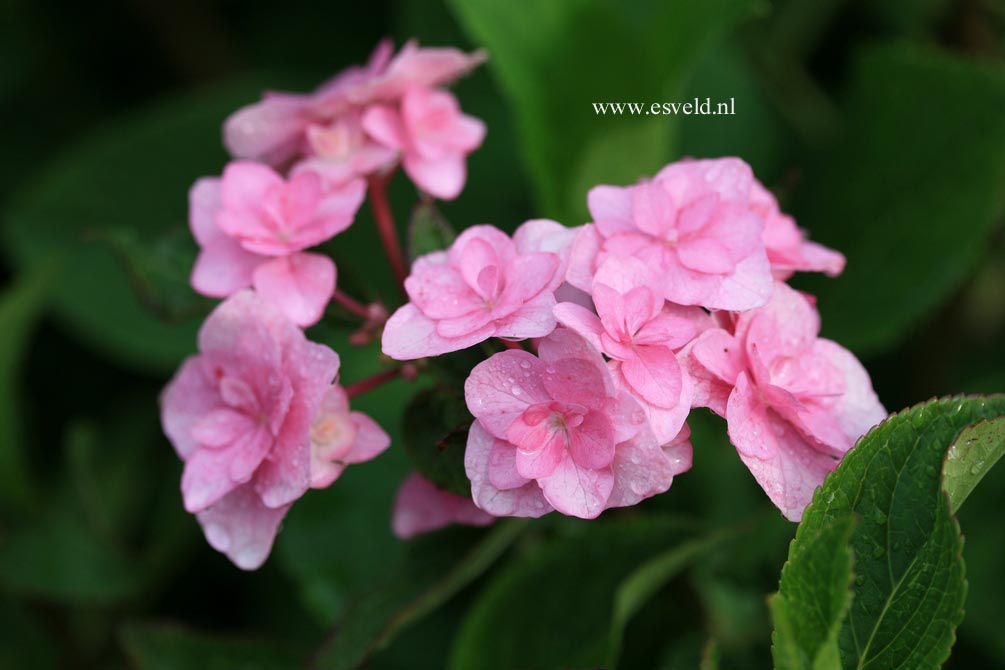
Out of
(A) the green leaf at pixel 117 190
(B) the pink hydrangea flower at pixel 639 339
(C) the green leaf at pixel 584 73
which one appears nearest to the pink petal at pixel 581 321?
(B) the pink hydrangea flower at pixel 639 339

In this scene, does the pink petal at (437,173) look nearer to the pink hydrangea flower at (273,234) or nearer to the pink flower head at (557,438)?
the pink hydrangea flower at (273,234)

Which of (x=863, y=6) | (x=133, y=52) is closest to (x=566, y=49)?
(x=863, y=6)

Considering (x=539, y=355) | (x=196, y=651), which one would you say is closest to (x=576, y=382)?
(x=539, y=355)

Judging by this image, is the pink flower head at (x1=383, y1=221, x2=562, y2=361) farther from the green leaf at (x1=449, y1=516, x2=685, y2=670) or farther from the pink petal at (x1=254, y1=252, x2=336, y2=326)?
the green leaf at (x1=449, y1=516, x2=685, y2=670)

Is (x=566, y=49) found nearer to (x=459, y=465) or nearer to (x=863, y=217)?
(x=863, y=217)

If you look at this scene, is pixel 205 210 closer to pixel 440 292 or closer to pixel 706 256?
pixel 440 292

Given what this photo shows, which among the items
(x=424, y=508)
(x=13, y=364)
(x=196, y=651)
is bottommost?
(x=196, y=651)

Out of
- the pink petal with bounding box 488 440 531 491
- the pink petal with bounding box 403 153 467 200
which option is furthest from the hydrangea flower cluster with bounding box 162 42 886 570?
the pink petal with bounding box 403 153 467 200
